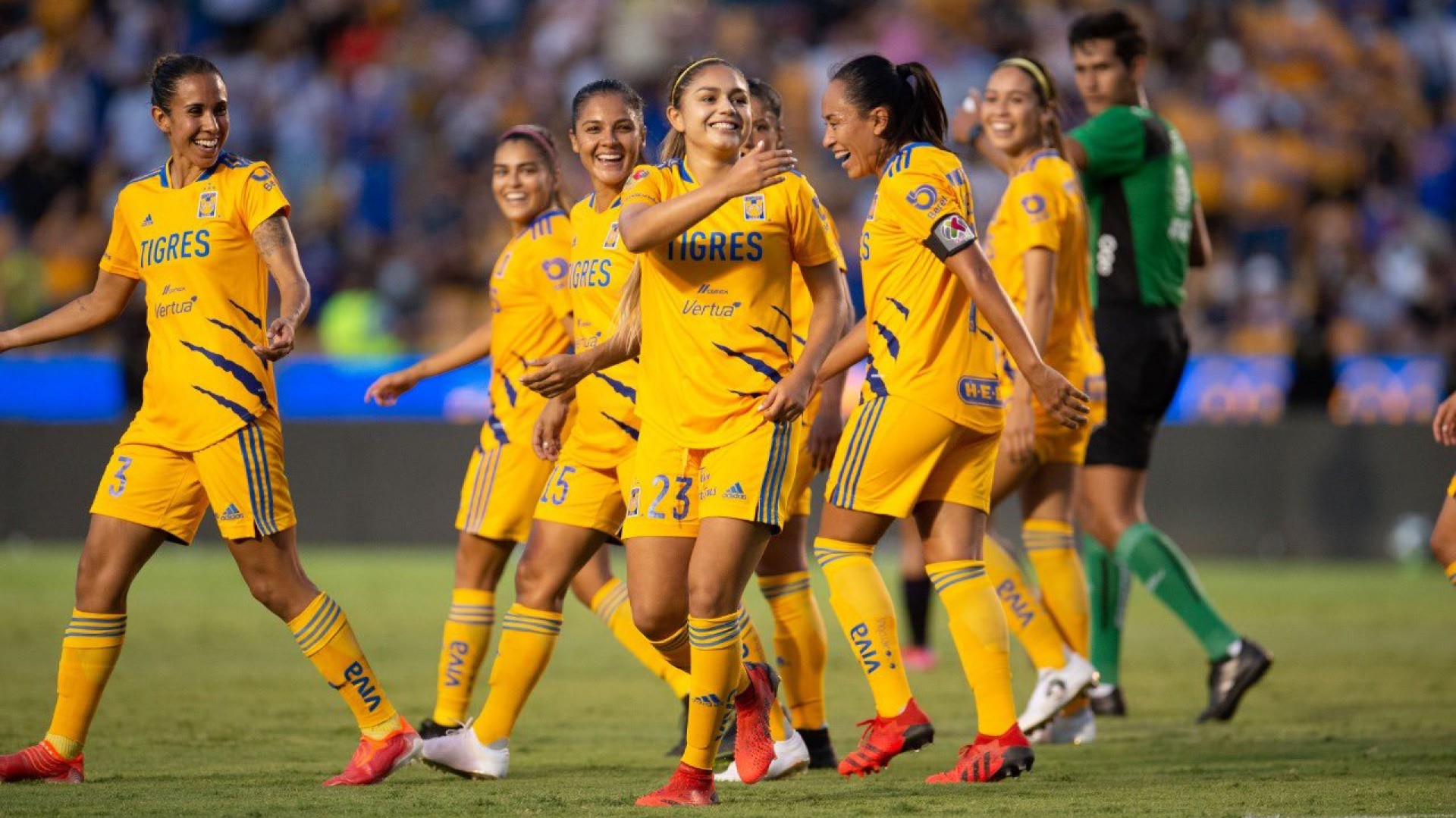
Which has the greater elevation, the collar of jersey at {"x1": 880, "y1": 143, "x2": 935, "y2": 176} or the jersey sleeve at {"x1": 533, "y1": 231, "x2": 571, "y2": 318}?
the collar of jersey at {"x1": 880, "y1": 143, "x2": 935, "y2": 176}

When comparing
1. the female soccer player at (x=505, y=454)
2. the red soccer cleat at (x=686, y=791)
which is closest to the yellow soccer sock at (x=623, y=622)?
the female soccer player at (x=505, y=454)

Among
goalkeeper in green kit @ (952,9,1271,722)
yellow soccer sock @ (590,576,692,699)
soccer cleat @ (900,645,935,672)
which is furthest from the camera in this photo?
soccer cleat @ (900,645,935,672)

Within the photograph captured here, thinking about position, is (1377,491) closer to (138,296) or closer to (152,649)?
(152,649)

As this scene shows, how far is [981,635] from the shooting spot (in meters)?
6.11

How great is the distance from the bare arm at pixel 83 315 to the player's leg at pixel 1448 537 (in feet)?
14.7

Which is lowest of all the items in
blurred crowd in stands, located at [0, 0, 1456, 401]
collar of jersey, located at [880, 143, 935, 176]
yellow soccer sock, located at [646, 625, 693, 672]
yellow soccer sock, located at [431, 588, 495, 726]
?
yellow soccer sock, located at [431, 588, 495, 726]

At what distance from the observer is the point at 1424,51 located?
20078mm

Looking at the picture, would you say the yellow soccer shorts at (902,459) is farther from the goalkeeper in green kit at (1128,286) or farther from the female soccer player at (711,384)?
the goalkeeper in green kit at (1128,286)

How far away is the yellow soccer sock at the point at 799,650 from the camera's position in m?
6.82

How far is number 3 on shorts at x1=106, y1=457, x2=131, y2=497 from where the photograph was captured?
6254 mm

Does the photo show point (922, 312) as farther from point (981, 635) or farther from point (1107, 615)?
point (1107, 615)

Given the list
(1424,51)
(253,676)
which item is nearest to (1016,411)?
(253,676)

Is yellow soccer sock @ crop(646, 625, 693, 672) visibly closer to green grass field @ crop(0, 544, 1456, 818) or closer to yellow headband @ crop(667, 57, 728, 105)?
green grass field @ crop(0, 544, 1456, 818)

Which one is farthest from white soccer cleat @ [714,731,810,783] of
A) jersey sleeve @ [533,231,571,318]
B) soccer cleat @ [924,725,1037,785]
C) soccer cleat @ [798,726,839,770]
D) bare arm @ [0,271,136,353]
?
bare arm @ [0,271,136,353]
